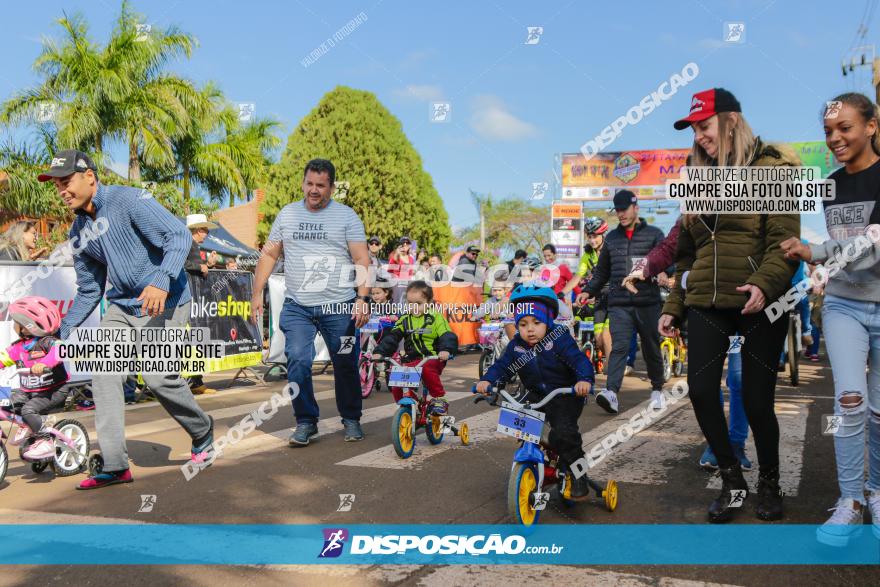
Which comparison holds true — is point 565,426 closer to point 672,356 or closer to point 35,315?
point 35,315

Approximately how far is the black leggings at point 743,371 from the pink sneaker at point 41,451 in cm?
444

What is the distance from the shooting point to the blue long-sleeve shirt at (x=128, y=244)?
4949 millimetres

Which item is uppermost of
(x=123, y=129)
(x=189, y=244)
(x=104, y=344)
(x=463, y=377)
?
(x=123, y=129)

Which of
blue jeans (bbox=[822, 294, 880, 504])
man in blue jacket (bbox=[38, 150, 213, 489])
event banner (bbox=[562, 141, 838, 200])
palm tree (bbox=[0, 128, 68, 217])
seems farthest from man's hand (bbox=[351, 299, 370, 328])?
event banner (bbox=[562, 141, 838, 200])

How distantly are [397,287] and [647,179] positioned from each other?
46354 mm

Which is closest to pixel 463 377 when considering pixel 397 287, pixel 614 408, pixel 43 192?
pixel 397 287

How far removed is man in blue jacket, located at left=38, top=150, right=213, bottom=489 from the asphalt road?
468 millimetres

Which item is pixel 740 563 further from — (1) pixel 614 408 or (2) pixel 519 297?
(2) pixel 519 297

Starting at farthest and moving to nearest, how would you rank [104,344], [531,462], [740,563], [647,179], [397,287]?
[647,179] < [397,287] < [104,344] < [531,462] < [740,563]

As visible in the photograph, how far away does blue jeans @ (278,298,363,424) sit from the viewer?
6.22 metres

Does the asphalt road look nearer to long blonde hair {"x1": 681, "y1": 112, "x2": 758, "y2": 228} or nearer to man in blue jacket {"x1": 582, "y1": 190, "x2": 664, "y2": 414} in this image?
man in blue jacket {"x1": 582, "y1": 190, "x2": 664, "y2": 414}

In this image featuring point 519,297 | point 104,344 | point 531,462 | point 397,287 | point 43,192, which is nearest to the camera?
point 531,462

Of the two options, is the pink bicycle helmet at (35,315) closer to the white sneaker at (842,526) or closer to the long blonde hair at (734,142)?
the long blonde hair at (734,142)

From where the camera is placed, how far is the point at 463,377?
456 inches
